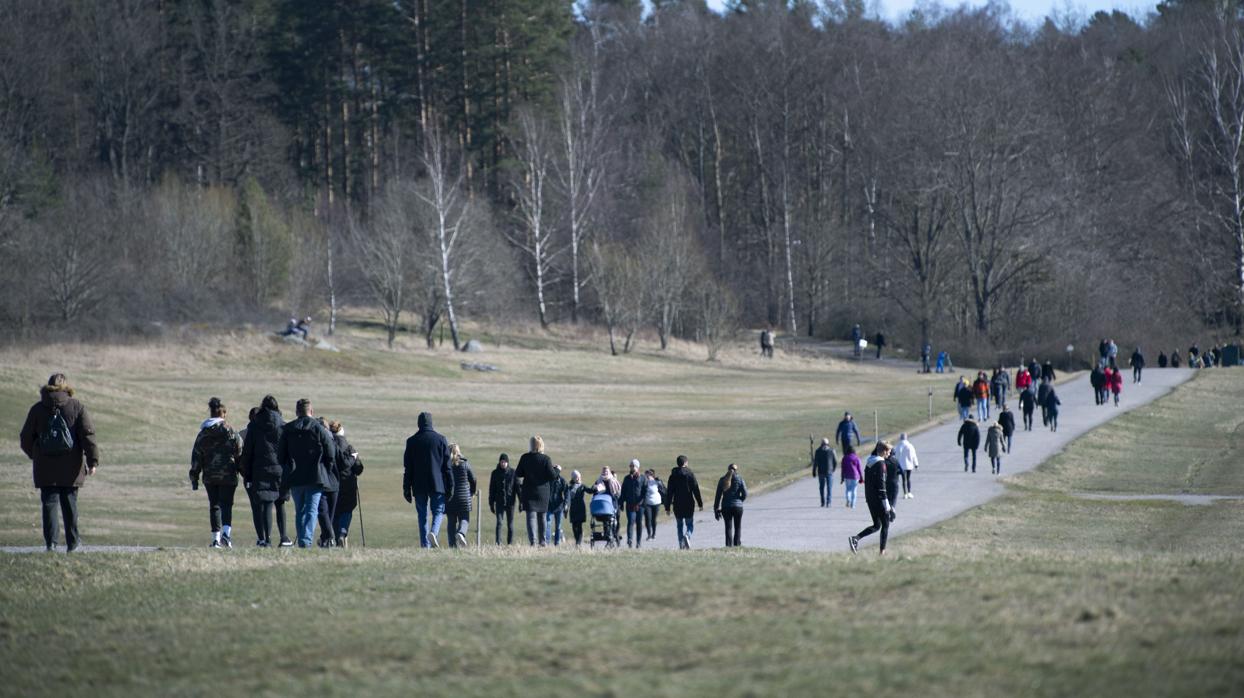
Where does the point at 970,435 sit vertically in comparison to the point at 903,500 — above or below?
above

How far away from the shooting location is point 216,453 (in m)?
16.3

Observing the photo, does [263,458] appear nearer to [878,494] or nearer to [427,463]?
[427,463]

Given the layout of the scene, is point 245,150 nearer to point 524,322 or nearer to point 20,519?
point 524,322

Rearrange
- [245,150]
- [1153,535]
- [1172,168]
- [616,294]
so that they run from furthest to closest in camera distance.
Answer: [1172,168]
[245,150]
[616,294]
[1153,535]

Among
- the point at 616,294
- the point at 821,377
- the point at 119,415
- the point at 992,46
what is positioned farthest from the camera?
the point at 992,46

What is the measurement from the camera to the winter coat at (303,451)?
16.4 meters

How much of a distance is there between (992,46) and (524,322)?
1773 inches

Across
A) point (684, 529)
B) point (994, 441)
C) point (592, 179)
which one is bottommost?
point (684, 529)

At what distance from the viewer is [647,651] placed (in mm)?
9211

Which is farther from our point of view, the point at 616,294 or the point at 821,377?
the point at 616,294

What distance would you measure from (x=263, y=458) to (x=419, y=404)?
36705mm

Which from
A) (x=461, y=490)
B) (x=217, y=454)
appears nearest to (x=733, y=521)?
(x=461, y=490)

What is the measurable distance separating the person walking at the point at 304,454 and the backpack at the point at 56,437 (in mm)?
2541

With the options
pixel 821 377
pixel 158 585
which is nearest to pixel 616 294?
pixel 821 377
